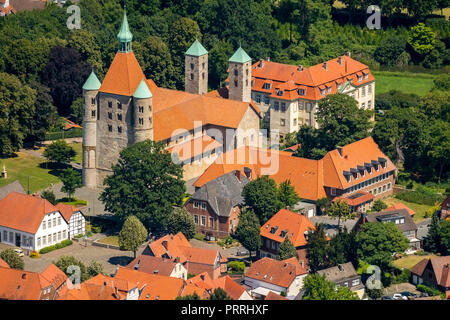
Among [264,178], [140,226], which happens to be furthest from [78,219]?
[264,178]

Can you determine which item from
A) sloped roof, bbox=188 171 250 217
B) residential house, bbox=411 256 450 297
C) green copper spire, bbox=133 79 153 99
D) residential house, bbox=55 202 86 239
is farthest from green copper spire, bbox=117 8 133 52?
residential house, bbox=411 256 450 297

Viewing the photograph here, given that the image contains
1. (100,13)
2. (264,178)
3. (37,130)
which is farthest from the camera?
(100,13)

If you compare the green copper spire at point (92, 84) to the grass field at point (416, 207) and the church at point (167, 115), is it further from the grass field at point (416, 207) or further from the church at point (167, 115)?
the grass field at point (416, 207)

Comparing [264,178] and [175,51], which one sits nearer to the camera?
[264,178]

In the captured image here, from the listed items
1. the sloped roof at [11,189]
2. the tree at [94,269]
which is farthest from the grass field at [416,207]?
the sloped roof at [11,189]

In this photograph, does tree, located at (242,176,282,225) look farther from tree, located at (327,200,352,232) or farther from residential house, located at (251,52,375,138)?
residential house, located at (251,52,375,138)

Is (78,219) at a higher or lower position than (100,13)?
lower
